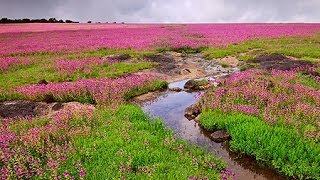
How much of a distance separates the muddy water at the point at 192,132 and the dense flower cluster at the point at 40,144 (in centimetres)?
283

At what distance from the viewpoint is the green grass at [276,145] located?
7.62 meters

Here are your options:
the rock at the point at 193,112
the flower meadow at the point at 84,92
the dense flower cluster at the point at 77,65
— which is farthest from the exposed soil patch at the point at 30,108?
the dense flower cluster at the point at 77,65

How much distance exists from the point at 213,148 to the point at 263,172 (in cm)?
169

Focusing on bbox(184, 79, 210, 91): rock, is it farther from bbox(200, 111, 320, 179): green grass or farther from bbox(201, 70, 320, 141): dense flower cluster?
bbox(200, 111, 320, 179): green grass

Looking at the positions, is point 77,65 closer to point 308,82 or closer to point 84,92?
point 84,92

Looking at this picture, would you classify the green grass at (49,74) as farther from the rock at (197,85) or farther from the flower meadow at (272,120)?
the flower meadow at (272,120)

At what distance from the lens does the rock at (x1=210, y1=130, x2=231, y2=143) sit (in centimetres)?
970

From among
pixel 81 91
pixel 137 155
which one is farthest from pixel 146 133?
pixel 81 91

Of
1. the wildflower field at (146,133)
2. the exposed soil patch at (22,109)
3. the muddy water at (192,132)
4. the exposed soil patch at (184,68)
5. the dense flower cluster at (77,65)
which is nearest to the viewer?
the wildflower field at (146,133)

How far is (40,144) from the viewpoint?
27.8 feet

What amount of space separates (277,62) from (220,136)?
12.4 m

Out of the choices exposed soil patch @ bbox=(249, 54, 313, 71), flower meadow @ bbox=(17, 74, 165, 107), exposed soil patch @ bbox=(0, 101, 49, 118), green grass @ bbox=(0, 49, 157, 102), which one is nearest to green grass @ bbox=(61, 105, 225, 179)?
flower meadow @ bbox=(17, 74, 165, 107)

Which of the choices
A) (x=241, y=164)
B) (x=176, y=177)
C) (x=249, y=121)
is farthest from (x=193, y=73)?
(x=176, y=177)

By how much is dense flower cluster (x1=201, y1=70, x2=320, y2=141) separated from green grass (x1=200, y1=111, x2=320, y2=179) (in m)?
0.42
